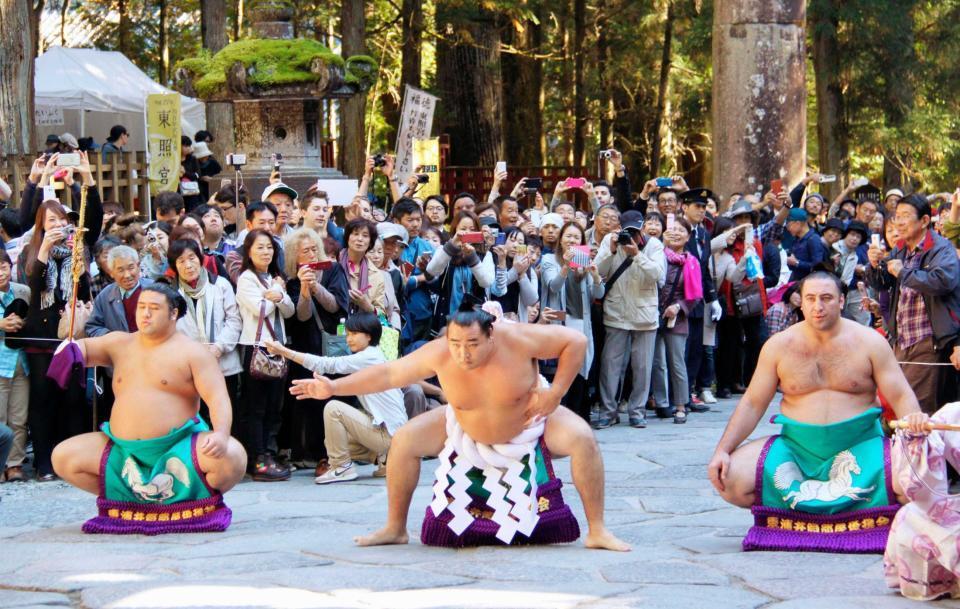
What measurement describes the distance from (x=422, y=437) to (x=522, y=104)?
16.7m

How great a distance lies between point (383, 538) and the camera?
20.2 ft

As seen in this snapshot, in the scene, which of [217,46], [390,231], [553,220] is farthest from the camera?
[217,46]

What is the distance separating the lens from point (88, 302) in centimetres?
827

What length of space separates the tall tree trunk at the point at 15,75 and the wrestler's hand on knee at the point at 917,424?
9.17 meters

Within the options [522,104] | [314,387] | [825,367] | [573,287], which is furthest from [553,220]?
[522,104]

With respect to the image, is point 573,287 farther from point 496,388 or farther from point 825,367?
point 496,388

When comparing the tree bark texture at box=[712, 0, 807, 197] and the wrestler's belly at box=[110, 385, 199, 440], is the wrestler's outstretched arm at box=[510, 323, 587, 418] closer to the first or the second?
the wrestler's belly at box=[110, 385, 199, 440]

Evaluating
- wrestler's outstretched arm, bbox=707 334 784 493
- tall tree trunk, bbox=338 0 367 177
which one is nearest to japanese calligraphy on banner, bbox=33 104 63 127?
tall tree trunk, bbox=338 0 367 177

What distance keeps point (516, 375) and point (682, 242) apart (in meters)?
4.88

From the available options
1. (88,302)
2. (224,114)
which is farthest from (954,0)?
(88,302)

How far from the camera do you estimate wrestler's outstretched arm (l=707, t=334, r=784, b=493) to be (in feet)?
20.5

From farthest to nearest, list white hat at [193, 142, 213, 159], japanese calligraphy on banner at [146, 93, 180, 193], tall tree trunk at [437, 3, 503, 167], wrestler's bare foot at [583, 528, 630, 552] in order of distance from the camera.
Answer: tall tree trunk at [437, 3, 503, 167] < white hat at [193, 142, 213, 159] < japanese calligraphy on banner at [146, 93, 180, 193] < wrestler's bare foot at [583, 528, 630, 552]

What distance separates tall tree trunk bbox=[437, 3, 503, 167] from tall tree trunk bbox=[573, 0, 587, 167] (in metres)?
2.54

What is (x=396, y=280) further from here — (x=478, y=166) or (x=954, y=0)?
(x=954, y=0)
